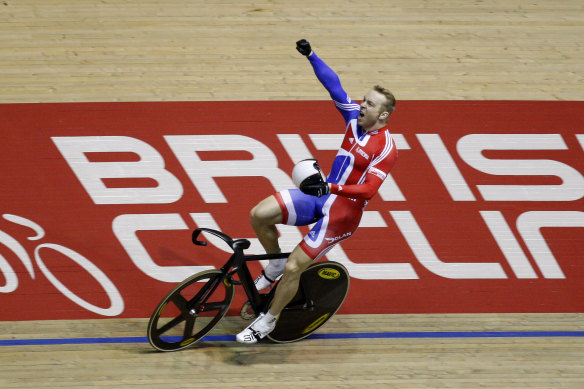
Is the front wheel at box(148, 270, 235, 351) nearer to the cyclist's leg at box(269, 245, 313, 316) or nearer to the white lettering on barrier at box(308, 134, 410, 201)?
the cyclist's leg at box(269, 245, 313, 316)

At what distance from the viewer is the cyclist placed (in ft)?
14.3

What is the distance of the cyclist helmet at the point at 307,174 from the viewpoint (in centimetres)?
407

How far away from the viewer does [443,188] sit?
581 cm

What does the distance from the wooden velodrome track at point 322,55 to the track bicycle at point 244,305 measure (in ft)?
0.52

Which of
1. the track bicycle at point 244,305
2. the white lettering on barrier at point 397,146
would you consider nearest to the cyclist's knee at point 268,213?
the track bicycle at point 244,305

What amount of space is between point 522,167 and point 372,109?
211 cm

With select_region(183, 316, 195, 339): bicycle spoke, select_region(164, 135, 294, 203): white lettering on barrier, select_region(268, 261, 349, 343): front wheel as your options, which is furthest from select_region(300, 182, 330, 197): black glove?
select_region(164, 135, 294, 203): white lettering on barrier

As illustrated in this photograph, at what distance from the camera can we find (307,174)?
4098mm

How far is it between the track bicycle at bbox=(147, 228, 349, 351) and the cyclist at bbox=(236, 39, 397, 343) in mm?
155

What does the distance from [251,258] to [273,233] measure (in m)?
0.27

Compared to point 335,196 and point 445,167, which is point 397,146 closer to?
point 445,167

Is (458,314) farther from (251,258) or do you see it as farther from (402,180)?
(251,258)

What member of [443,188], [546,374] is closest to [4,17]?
[443,188]

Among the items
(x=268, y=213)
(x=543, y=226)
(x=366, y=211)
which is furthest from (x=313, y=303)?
(x=543, y=226)
